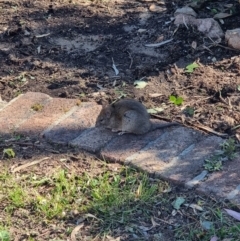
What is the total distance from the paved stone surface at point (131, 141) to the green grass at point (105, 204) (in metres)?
0.11

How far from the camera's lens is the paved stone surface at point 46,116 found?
418 centimetres

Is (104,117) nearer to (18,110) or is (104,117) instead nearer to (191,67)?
(18,110)

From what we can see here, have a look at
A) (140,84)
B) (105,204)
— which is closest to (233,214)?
(105,204)

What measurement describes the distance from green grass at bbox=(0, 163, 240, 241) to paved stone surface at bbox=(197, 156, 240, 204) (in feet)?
0.23

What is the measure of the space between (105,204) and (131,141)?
26.0 inches

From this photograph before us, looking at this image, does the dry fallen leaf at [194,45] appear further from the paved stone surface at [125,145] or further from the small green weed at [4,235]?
the small green weed at [4,235]

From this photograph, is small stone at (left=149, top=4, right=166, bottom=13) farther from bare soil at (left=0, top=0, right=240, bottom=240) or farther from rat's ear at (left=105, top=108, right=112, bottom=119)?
rat's ear at (left=105, top=108, right=112, bottom=119)

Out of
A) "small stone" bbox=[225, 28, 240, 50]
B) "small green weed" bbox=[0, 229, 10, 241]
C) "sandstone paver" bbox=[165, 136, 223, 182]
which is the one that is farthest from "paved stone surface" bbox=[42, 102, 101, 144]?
"small stone" bbox=[225, 28, 240, 50]

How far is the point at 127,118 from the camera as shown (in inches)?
161

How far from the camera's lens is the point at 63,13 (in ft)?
19.5

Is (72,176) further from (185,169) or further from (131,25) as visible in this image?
(131,25)

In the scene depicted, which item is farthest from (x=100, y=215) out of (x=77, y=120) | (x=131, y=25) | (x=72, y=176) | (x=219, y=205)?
(x=131, y=25)

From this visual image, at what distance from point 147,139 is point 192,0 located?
2241mm

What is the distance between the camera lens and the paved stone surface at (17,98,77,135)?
4.18 m
